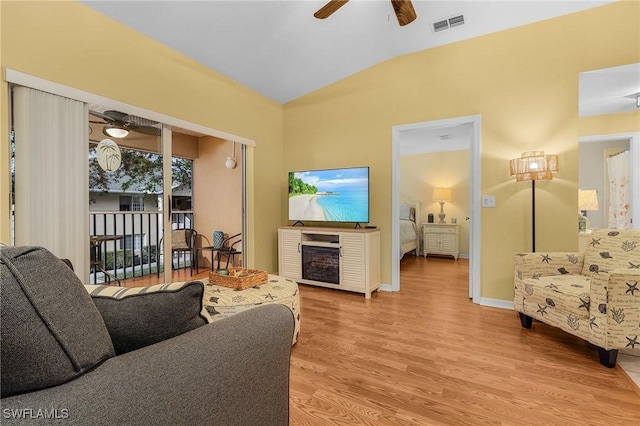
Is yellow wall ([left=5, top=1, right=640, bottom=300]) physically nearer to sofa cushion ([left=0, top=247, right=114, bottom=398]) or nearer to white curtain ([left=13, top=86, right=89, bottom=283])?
white curtain ([left=13, top=86, right=89, bottom=283])

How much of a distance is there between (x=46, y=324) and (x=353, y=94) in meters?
3.83

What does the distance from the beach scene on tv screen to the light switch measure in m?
1.28

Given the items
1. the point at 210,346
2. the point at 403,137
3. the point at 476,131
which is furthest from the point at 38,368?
the point at 403,137

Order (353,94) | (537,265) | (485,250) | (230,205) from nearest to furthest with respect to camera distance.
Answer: (537,265) → (485,250) → (353,94) → (230,205)

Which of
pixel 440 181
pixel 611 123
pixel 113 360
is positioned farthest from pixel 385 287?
pixel 611 123

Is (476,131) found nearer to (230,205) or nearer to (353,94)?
(353,94)

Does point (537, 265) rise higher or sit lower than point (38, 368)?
lower

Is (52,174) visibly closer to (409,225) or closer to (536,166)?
(536,166)

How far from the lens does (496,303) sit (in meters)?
2.94

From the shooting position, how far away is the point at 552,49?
271 centimetres

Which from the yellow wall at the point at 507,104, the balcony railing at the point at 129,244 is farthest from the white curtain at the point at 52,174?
the yellow wall at the point at 507,104

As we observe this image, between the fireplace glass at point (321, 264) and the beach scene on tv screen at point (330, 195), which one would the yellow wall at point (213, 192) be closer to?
the beach scene on tv screen at point (330, 195)

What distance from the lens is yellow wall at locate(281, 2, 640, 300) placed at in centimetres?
262

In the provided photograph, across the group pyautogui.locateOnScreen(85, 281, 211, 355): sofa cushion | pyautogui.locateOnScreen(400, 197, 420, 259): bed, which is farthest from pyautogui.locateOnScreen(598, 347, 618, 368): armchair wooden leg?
pyautogui.locateOnScreen(400, 197, 420, 259): bed
